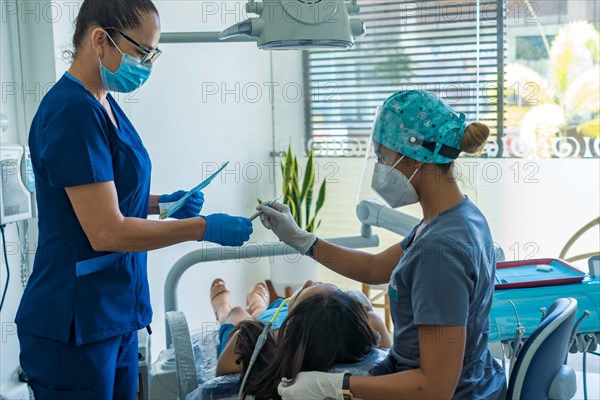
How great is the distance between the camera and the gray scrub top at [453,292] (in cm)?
126

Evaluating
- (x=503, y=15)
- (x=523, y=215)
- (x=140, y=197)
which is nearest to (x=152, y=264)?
(x=140, y=197)

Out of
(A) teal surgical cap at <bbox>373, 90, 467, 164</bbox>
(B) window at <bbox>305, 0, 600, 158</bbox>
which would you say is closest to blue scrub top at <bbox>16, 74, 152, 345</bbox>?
(A) teal surgical cap at <bbox>373, 90, 467, 164</bbox>

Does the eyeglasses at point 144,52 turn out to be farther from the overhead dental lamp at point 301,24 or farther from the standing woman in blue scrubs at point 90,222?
the overhead dental lamp at point 301,24

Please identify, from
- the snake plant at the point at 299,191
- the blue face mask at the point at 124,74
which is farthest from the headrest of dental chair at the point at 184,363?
the snake plant at the point at 299,191

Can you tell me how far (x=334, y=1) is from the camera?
61.3 inches

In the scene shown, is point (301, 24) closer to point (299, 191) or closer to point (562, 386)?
point (562, 386)

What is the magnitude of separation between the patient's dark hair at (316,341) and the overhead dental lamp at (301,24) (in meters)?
0.66

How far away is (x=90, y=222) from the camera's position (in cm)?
135

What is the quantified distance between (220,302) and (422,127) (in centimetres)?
160

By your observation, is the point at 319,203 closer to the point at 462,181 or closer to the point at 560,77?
the point at 560,77

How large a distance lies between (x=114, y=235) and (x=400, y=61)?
304cm

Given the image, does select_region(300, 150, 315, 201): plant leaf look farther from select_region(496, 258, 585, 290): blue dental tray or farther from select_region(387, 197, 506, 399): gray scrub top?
select_region(387, 197, 506, 399): gray scrub top

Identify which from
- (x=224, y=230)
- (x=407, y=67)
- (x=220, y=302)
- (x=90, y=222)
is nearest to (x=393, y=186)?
(x=224, y=230)

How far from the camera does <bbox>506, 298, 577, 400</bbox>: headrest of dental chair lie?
1.32 m
